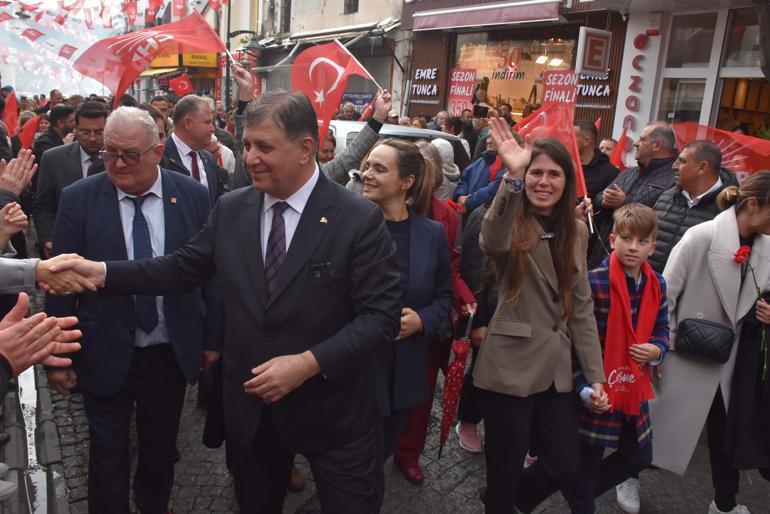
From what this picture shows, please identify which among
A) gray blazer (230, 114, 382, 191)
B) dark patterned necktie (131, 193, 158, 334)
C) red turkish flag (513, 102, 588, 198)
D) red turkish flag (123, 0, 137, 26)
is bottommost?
dark patterned necktie (131, 193, 158, 334)

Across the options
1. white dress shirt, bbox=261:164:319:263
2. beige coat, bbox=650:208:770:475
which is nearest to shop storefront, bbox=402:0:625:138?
beige coat, bbox=650:208:770:475

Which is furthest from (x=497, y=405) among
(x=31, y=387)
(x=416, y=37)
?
(x=416, y=37)

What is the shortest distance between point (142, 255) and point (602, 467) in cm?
262

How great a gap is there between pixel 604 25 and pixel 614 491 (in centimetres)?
1066

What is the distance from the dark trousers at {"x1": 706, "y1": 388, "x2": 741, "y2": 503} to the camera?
11.9 feet

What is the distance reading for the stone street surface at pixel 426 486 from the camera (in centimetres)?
366

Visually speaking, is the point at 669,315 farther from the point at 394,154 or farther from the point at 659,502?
the point at 394,154

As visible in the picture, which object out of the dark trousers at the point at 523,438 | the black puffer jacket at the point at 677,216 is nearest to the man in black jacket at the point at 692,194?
the black puffer jacket at the point at 677,216

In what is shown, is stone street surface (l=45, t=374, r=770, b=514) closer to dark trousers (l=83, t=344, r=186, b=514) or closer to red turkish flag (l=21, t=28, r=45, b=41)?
dark trousers (l=83, t=344, r=186, b=514)

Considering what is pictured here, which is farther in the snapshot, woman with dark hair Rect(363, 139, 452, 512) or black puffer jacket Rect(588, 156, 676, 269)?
black puffer jacket Rect(588, 156, 676, 269)

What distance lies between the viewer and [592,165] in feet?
21.0

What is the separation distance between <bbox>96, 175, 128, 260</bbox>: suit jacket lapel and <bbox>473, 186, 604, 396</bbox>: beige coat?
1.69 metres

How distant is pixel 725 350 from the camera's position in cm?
351

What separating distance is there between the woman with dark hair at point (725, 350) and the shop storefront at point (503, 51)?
9301 millimetres
